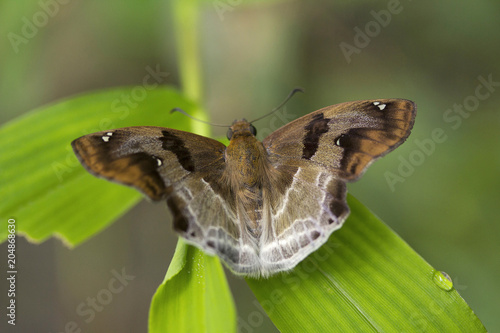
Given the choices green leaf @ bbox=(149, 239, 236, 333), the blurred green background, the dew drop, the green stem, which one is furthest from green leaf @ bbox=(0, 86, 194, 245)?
the dew drop

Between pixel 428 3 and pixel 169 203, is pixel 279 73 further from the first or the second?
pixel 169 203

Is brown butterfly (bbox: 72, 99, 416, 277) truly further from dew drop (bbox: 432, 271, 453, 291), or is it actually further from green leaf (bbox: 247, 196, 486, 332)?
dew drop (bbox: 432, 271, 453, 291)

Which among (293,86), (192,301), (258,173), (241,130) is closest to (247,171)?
(258,173)

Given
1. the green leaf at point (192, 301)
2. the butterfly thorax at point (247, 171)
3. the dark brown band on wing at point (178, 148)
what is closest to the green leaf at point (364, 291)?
the green leaf at point (192, 301)

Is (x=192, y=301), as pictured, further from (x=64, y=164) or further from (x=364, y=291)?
(x=64, y=164)

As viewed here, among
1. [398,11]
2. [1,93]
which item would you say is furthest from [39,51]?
[398,11]

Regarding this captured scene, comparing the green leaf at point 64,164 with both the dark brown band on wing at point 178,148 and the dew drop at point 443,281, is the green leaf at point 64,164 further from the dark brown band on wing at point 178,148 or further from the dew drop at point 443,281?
the dew drop at point 443,281

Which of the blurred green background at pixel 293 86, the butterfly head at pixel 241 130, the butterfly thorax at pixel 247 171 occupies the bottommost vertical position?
the blurred green background at pixel 293 86
